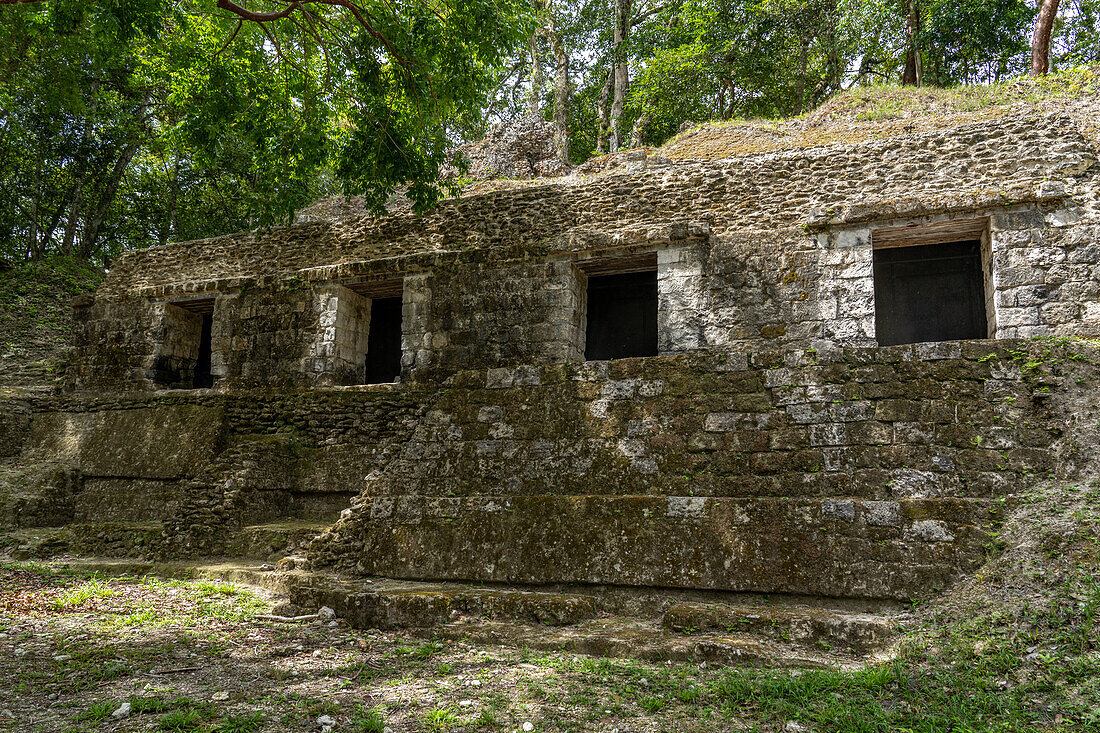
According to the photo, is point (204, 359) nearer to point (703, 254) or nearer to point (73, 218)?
point (73, 218)

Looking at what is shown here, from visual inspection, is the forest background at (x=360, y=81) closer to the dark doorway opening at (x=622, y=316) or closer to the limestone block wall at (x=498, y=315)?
the limestone block wall at (x=498, y=315)

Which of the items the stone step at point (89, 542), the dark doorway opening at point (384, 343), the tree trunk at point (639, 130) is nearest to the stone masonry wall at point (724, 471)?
the stone step at point (89, 542)

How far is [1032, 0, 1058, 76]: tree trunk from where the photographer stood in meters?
13.8

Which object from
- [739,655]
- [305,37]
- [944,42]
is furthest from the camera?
[944,42]

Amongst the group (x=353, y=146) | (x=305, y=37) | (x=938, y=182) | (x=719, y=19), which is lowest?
(x=938, y=182)

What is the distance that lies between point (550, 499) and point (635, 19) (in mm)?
21411

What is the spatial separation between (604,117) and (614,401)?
18.8 m

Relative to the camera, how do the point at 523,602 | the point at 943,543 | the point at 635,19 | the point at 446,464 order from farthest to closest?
the point at 635,19
the point at 446,464
the point at 523,602
the point at 943,543

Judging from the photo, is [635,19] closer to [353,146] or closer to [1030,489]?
[353,146]

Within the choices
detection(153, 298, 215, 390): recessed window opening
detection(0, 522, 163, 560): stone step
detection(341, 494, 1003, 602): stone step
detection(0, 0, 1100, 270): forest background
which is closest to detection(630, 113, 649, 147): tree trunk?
detection(0, 0, 1100, 270): forest background

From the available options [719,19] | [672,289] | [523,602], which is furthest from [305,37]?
[719,19]

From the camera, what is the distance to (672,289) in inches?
341

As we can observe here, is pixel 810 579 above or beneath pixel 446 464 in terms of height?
beneath

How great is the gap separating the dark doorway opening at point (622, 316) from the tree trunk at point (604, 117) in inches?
456
